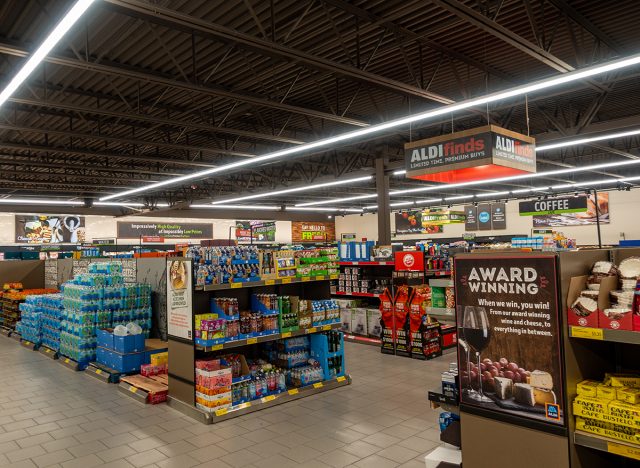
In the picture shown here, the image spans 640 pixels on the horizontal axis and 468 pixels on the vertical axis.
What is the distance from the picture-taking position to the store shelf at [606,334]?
190cm

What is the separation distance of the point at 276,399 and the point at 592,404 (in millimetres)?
4439

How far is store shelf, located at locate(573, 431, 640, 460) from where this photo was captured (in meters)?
1.89

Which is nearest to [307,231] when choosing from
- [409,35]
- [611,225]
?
[611,225]

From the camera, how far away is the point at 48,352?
914 cm

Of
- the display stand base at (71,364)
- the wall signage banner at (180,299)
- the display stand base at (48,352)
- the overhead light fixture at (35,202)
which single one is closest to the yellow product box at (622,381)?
the wall signage banner at (180,299)

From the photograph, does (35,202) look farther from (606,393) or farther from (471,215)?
(606,393)

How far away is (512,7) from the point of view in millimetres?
6828

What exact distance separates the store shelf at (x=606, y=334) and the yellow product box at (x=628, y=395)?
245 mm

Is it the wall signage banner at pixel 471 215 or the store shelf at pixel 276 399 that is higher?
the wall signage banner at pixel 471 215

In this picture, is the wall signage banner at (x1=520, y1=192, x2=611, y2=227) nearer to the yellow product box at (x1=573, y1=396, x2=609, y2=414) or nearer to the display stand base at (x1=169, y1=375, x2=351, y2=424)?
the display stand base at (x1=169, y1=375, x2=351, y2=424)

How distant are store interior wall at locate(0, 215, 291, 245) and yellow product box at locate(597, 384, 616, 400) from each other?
25413mm

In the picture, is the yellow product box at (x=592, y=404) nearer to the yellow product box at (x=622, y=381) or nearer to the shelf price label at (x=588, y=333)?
the yellow product box at (x=622, y=381)

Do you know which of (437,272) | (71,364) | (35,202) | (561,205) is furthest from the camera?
(35,202)

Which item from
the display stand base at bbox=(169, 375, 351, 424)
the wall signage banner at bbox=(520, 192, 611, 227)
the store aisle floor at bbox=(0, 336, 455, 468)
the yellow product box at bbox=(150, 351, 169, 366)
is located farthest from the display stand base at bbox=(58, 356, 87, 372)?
the wall signage banner at bbox=(520, 192, 611, 227)
